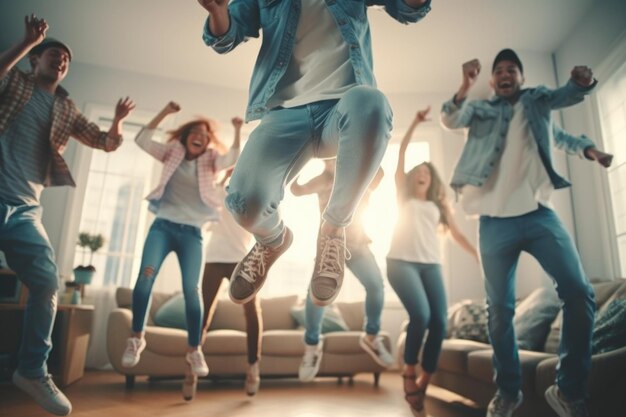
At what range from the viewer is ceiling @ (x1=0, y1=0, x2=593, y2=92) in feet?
13.5

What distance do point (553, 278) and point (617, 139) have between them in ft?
8.60

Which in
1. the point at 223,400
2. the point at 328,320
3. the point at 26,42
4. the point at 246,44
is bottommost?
the point at 223,400

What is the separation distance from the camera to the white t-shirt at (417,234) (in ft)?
8.66

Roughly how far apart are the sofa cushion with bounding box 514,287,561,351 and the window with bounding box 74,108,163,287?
415 cm

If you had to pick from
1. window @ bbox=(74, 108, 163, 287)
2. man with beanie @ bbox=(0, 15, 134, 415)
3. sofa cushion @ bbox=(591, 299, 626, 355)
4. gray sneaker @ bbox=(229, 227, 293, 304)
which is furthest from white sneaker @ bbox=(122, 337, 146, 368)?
window @ bbox=(74, 108, 163, 287)

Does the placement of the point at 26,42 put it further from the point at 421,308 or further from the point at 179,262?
the point at 421,308

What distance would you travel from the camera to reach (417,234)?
8.86 ft

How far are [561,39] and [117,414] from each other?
5218 mm

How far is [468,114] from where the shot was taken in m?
2.11

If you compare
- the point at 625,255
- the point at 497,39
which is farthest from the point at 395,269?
the point at 497,39

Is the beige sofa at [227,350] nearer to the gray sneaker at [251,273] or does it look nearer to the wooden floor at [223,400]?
the wooden floor at [223,400]

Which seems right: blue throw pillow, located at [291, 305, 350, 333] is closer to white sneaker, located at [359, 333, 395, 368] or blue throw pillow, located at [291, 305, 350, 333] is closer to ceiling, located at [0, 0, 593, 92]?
white sneaker, located at [359, 333, 395, 368]

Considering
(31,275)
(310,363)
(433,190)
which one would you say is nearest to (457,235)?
(433,190)

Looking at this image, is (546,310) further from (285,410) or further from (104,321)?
A: (104,321)
